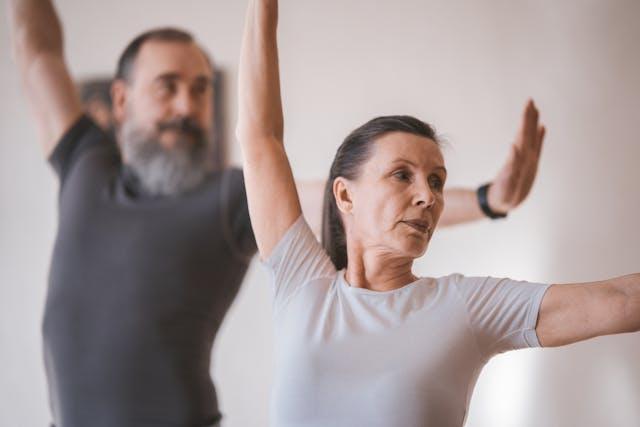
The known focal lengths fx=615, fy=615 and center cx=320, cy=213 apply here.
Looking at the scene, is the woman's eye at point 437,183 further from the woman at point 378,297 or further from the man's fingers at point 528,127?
the man's fingers at point 528,127

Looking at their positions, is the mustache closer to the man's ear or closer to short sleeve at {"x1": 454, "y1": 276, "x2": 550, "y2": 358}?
the man's ear

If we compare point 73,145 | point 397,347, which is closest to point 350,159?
point 397,347

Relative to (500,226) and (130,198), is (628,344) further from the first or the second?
(130,198)

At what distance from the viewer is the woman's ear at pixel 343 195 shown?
1.79ft

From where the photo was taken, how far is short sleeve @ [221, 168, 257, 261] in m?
0.70

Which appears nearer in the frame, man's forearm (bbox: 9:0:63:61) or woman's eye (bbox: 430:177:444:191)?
woman's eye (bbox: 430:177:444:191)

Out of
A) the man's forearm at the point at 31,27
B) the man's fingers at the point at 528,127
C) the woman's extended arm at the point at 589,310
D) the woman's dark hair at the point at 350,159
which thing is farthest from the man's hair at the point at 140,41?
the woman's extended arm at the point at 589,310

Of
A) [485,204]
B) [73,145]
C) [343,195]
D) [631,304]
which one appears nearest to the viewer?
[631,304]

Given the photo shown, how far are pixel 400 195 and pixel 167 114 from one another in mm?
354

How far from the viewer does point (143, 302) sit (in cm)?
68

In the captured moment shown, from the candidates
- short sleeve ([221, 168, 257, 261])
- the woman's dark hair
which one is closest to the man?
short sleeve ([221, 168, 257, 261])

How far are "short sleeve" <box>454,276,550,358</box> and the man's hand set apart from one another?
0.16 m

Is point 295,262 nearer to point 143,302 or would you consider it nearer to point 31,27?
point 143,302

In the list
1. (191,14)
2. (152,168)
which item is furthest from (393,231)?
(191,14)
